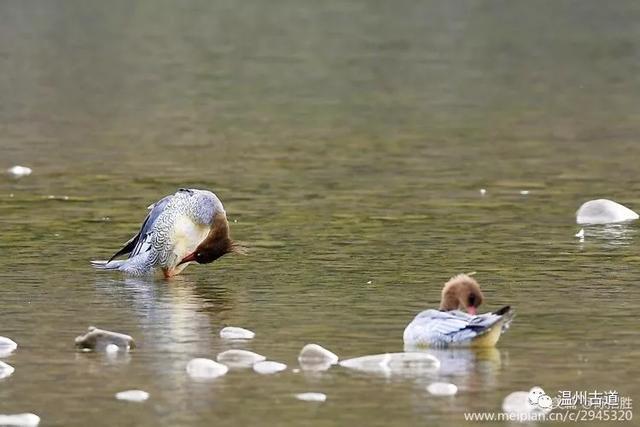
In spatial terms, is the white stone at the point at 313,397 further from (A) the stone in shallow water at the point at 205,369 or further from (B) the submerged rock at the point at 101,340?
(B) the submerged rock at the point at 101,340

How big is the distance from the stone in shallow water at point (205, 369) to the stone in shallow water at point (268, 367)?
0.17m

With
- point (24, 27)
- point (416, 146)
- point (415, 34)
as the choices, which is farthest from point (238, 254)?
point (24, 27)

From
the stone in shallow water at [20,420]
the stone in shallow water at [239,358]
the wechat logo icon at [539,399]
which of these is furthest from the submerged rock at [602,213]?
the stone in shallow water at [20,420]

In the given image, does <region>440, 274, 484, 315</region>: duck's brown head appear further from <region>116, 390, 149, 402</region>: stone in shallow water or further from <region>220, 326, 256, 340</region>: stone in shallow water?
<region>116, 390, 149, 402</region>: stone in shallow water

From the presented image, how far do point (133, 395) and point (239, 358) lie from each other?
972 mm

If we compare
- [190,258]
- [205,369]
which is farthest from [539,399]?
[190,258]

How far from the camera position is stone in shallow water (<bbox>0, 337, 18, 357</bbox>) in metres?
10.6

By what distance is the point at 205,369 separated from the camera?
395 inches

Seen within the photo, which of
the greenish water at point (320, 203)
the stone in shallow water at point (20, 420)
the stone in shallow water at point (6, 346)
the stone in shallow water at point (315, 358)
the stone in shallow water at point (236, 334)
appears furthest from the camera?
the stone in shallow water at point (236, 334)

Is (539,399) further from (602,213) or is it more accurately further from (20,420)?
(602,213)

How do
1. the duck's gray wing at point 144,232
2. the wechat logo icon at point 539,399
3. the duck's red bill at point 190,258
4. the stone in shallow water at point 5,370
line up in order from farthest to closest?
the duck's gray wing at point 144,232
the duck's red bill at point 190,258
the stone in shallow water at point 5,370
the wechat logo icon at point 539,399

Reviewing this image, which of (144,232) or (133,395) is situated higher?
(144,232)

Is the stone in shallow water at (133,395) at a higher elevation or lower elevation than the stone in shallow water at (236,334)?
lower

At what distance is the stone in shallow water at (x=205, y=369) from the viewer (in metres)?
10.0
